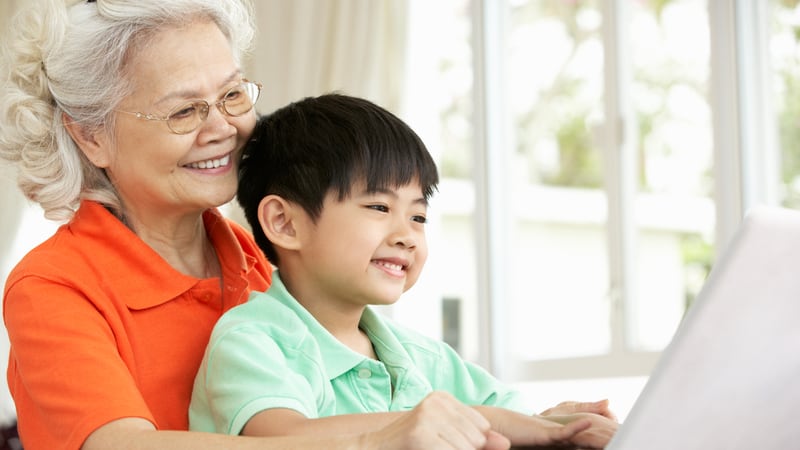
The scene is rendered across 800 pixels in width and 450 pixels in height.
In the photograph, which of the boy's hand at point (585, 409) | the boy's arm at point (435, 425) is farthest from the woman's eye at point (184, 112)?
the boy's hand at point (585, 409)

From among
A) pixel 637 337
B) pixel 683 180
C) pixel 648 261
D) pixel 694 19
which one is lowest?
pixel 637 337

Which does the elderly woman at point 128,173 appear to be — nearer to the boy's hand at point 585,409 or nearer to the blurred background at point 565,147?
the boy's hand at point 585,409

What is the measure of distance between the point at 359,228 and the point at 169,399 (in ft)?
1.27

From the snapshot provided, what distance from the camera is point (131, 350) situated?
5.64ft

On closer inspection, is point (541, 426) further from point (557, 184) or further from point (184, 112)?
point (557, 184)

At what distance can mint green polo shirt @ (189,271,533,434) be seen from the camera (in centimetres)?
145

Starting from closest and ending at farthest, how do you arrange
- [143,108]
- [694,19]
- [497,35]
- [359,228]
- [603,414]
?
[603,414] < [359,228] < [143,108] < [694,19] < [497,35]

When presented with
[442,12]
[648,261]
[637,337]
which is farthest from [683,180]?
[442,12]

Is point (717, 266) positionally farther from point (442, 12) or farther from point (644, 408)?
point (442, 12)

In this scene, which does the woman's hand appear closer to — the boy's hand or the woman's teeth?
the boy's hand

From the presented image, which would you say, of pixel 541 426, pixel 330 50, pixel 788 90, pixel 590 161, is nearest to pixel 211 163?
pixel 541 426

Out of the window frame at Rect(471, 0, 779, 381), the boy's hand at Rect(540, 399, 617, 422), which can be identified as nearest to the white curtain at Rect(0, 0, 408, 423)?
the window frame at Rect(471, 0, 779, 381)

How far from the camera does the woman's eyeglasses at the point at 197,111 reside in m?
1.76

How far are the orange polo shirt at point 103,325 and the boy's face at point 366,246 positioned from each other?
9.1 inches
